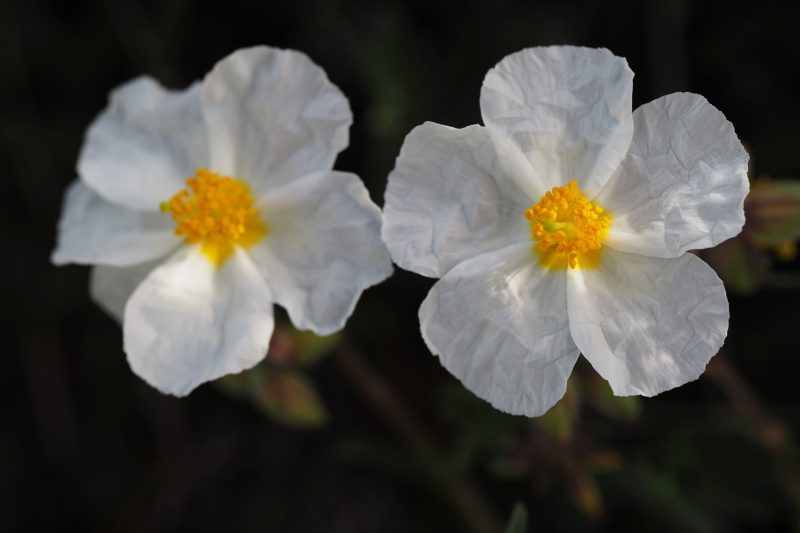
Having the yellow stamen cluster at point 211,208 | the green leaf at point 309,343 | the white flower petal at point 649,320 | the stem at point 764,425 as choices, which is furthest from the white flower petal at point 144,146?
the stem at point 764,425

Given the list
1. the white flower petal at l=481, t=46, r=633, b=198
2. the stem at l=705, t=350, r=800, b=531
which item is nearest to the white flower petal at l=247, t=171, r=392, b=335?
the white flower petal at l=481, t=46, r=633, b=198

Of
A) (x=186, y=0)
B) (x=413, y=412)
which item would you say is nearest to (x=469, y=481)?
(x=413, y=412)

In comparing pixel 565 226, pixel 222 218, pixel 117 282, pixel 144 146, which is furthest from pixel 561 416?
pixel 144 146

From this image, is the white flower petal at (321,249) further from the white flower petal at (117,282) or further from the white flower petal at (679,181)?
the white flower petal at (679,181)

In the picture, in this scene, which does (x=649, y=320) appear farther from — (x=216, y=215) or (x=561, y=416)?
(x=216, y=215)

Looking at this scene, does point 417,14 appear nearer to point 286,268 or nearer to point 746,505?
point 286,268
